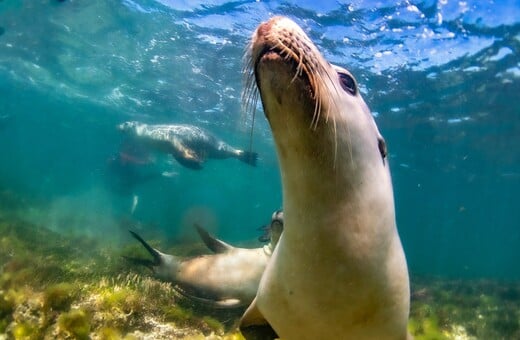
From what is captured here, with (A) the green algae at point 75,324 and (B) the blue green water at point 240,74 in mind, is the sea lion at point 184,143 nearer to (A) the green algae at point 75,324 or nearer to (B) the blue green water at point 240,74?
(B) the blue green water at point 240,74

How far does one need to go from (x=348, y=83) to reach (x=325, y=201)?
0.72 meters

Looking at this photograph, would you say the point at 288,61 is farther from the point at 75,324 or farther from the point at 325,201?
the point at 75,324

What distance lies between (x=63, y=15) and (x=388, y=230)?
57.1ft

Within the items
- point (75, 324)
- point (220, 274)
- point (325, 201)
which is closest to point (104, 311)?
point (75, 324)

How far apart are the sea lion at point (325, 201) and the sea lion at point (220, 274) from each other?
256cm

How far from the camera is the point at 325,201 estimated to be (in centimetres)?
187

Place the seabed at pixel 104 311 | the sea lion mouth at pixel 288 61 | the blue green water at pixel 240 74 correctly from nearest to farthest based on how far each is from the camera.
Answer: the sea lion mouth at pixel 288 61
the seabed at pixel 104 311
the blue green water at pixel 240 74

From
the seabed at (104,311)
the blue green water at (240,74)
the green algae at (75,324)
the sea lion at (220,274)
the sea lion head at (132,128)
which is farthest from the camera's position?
the sea lion head at (132,128)

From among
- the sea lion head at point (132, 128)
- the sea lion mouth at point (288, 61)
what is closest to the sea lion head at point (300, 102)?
the sea lion mouth at point (288, 61)

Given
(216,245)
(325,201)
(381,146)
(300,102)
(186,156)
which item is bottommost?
(186,156)

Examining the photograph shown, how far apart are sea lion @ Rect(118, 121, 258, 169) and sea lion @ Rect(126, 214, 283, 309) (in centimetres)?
654

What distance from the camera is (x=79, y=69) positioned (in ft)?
71.3

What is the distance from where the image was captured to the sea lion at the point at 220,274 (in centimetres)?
516

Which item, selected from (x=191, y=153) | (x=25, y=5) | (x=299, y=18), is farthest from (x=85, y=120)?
(x=299, y=18)
